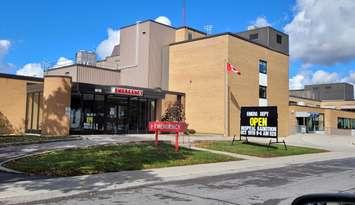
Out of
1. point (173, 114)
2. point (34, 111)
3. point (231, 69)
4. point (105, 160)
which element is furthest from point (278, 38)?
point (105, 160)

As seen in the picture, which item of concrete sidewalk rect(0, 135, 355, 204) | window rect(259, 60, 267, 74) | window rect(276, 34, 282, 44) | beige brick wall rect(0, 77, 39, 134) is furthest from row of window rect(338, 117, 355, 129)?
concrete sidewalk rect(0, 135, 355, 204)

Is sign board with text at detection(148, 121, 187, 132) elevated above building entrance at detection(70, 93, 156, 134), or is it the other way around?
building entrance at detection(70, 93, 156, 134)

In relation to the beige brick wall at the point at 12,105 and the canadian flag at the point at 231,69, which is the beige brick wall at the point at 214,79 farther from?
the beige brick wall at the point at 12,105

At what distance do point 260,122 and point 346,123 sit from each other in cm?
4560

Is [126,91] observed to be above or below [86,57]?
below

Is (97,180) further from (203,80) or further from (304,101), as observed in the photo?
(304,101)

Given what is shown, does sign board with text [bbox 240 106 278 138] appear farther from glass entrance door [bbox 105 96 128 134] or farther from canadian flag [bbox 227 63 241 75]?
glass entrance door [bbox 105 96 128 134]

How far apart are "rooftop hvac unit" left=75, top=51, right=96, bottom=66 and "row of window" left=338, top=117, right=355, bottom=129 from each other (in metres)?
37.4

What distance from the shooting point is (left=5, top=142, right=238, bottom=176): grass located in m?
14.7

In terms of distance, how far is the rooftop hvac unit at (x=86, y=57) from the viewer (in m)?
60.6

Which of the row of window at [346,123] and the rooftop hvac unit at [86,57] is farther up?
the rooftop hvac unit at [86,57]

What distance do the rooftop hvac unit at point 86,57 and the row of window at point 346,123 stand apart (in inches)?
1474

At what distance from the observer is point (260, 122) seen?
3030cm

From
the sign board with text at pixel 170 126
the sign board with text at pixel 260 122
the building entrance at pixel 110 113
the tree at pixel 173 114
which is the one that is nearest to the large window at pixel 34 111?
the building entrance at pixel 110 113
